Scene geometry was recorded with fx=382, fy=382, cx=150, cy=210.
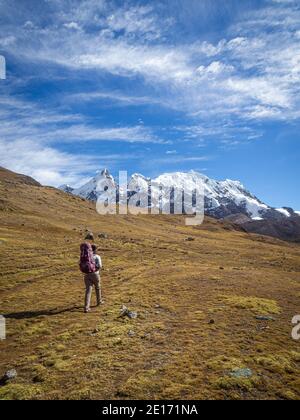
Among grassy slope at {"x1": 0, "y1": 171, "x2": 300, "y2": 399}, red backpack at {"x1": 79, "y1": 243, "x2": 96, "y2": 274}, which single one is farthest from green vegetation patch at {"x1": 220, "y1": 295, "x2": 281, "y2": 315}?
red backpack at {"x1": 79, "y1": 243, "x2": 96, "y2": 274}

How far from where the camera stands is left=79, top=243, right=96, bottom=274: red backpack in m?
20.6

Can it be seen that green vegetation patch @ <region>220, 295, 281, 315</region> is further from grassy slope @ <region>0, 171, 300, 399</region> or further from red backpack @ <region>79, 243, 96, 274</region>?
red backpack @ <region>79, 243, 96, 274</region>

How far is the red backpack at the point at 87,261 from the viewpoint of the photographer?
20578mm

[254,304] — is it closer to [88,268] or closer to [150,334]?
[150,334]

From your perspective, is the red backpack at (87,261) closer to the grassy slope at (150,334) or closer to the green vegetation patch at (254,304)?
the grassy slope at (150,334)

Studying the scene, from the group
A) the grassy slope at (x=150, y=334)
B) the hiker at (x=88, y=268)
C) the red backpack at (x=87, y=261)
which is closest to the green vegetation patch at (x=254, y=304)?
the grassy slope at (x=150, y=334)

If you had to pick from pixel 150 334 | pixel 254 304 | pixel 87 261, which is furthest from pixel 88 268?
pixel 254 304

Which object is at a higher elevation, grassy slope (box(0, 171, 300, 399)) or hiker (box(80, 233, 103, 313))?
hiker (box(80, 233, 103, 313))

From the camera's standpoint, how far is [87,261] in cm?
2066

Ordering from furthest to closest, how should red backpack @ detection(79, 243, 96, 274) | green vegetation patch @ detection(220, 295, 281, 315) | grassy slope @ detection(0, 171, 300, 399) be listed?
green vegetation patch @ detection(220, 295, 281, 315) < red backpack @ detection(79, 243, 96, 274) < grassy slope @ detection(0, 171, 300, 399)

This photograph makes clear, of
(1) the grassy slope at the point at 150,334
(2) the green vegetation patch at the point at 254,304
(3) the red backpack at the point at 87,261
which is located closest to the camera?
(1) the grassy slope at the point at 150,334

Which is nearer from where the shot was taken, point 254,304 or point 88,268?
point 88,268
